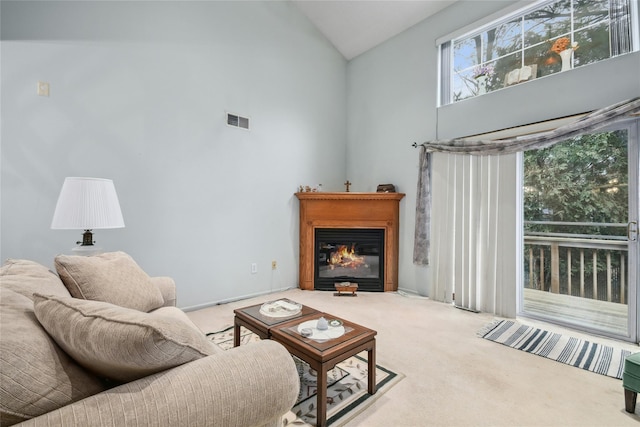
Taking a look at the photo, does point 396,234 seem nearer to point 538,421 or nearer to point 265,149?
point 265,149

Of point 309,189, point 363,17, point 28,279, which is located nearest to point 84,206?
point 28,279

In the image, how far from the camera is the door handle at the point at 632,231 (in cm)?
248

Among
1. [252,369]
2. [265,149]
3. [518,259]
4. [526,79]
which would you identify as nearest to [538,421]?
[252,369]

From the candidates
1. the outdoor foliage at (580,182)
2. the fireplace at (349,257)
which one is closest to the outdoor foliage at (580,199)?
the outdoor foliage at (580,182)

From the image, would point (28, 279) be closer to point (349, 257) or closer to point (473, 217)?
point (349, 257)

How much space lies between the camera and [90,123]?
261cm

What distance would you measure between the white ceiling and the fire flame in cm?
298

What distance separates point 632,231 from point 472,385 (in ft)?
6.49

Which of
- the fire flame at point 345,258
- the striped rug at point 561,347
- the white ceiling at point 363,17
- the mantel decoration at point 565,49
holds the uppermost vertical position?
the white ceiling at point 363,17

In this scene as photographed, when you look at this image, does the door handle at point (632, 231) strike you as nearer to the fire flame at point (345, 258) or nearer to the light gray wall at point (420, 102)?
the light gray wall at point (420, 102)

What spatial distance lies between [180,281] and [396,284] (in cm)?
268

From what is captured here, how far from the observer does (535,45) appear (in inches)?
120

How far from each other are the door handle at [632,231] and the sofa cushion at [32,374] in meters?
3.63

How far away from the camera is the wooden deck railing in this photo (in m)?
2.68
